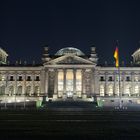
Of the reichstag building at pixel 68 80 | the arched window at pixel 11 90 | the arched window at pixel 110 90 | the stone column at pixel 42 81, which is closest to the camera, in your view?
the reichstag building at pixel 68 80

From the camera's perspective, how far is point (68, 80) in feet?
352


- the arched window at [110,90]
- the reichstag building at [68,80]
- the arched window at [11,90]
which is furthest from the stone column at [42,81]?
the arched window at [110,90]

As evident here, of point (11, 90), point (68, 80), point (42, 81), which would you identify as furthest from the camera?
point (11, 90)

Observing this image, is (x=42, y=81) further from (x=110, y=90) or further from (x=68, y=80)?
(x=110, y=90)

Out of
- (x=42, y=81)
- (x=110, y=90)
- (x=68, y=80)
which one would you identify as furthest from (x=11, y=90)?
(x=110, y=90)

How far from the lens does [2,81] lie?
11100 cm

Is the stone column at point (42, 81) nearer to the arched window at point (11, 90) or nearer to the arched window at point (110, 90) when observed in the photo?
the arched window at point (11, 90)

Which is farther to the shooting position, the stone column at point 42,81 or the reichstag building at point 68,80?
the stone column at point 42,81

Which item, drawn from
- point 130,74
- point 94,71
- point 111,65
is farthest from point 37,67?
point 130,74

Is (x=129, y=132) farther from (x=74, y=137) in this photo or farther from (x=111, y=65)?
(x=111, y=65)

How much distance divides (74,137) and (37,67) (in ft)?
293

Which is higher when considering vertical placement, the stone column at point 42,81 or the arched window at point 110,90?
the stone column at point 42,81

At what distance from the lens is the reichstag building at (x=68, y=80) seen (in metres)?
106

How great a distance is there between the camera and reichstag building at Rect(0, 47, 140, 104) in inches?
4156
